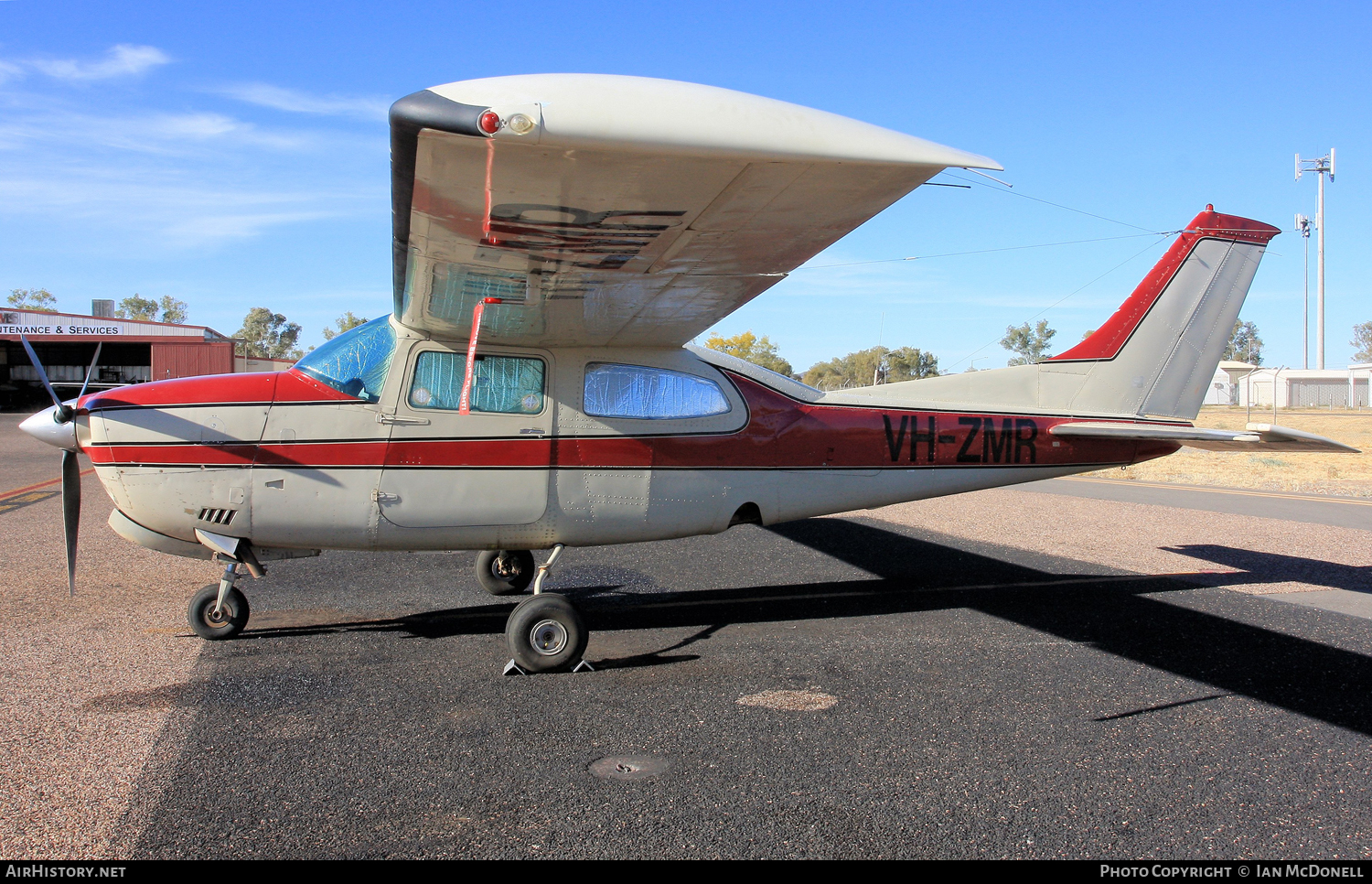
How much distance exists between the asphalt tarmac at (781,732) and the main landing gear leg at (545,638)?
0.16 metres

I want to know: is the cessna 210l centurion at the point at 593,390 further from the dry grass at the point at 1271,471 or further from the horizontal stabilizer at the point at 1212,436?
the dry grass at the point at 1271,471

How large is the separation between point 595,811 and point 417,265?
2856 millimetres

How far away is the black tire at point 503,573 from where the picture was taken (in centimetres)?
711

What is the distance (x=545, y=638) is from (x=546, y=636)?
13 mm

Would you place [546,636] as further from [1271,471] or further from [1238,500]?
[1271,471]

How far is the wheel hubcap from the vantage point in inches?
200

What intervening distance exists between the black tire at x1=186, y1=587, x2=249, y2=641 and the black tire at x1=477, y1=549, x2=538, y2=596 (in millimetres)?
2014

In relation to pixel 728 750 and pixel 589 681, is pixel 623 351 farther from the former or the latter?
pixel 728 750

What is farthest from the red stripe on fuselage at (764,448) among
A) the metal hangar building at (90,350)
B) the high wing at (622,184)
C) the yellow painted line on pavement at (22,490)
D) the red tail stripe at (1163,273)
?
the metal hangar building at (90,350)

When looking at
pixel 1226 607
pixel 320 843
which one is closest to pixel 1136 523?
pixel 1226 607

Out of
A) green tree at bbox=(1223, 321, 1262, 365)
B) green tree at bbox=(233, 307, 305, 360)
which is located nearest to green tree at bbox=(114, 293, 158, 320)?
green tree at bbox=(233, 307, 305, 360)

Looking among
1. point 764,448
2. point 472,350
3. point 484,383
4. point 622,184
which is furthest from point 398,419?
point 622,184

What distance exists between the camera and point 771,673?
4.98m

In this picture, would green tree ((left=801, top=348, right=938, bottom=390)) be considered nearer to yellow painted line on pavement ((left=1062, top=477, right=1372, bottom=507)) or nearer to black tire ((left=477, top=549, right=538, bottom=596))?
yellow painted line on pavement ((left=1062, top=477, right=1372, bottom=507))
